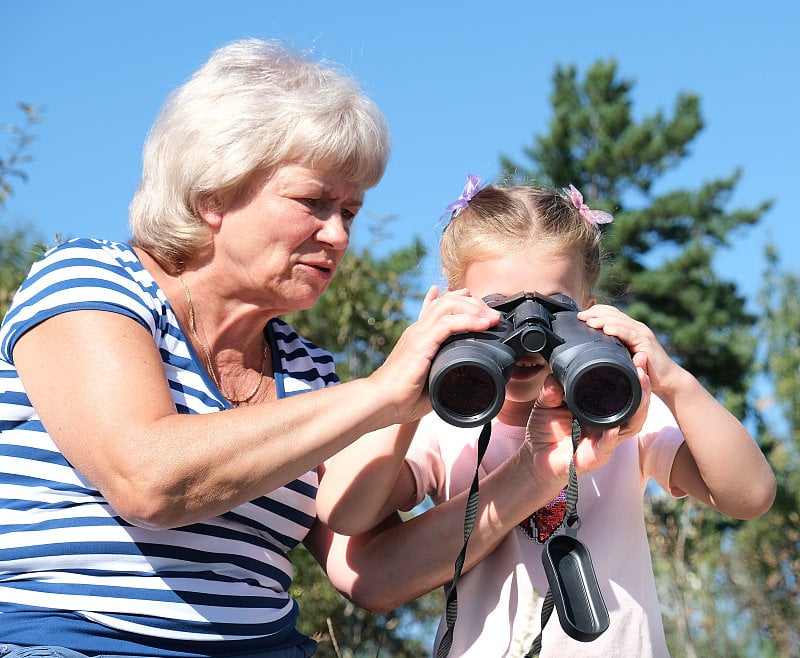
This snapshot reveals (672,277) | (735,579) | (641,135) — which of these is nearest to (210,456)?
(735,579)

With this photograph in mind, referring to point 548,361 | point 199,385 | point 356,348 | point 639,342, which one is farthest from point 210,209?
point 356,348

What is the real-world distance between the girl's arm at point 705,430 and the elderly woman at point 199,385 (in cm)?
31

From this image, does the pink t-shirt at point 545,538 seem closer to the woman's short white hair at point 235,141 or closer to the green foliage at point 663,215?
the woman's short white hair at point 235,141

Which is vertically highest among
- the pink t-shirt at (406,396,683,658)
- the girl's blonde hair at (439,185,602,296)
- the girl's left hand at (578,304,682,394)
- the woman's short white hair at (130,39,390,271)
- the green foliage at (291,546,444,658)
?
the woman's short white hair at (130,39,390,271)

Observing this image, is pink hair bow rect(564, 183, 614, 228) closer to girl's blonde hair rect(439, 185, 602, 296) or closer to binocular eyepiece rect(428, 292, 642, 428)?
girl's blonde hair rect(439, 185, 602, 296)

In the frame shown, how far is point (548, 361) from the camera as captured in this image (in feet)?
6.75

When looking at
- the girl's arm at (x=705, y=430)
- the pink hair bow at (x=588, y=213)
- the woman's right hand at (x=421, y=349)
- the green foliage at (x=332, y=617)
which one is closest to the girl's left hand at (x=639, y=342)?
the girl's arm at (x=705, y=430)

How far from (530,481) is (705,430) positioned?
409 millimetres

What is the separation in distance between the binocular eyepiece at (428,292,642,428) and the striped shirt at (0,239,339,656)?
0.70 meters

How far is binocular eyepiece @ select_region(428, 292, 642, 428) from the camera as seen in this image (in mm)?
1884

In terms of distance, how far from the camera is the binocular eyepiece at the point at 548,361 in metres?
1.88

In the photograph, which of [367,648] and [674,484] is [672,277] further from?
[674,484]

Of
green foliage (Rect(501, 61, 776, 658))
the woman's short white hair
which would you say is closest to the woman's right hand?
the woman's short white hair

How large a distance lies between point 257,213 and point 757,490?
53.5 inches
